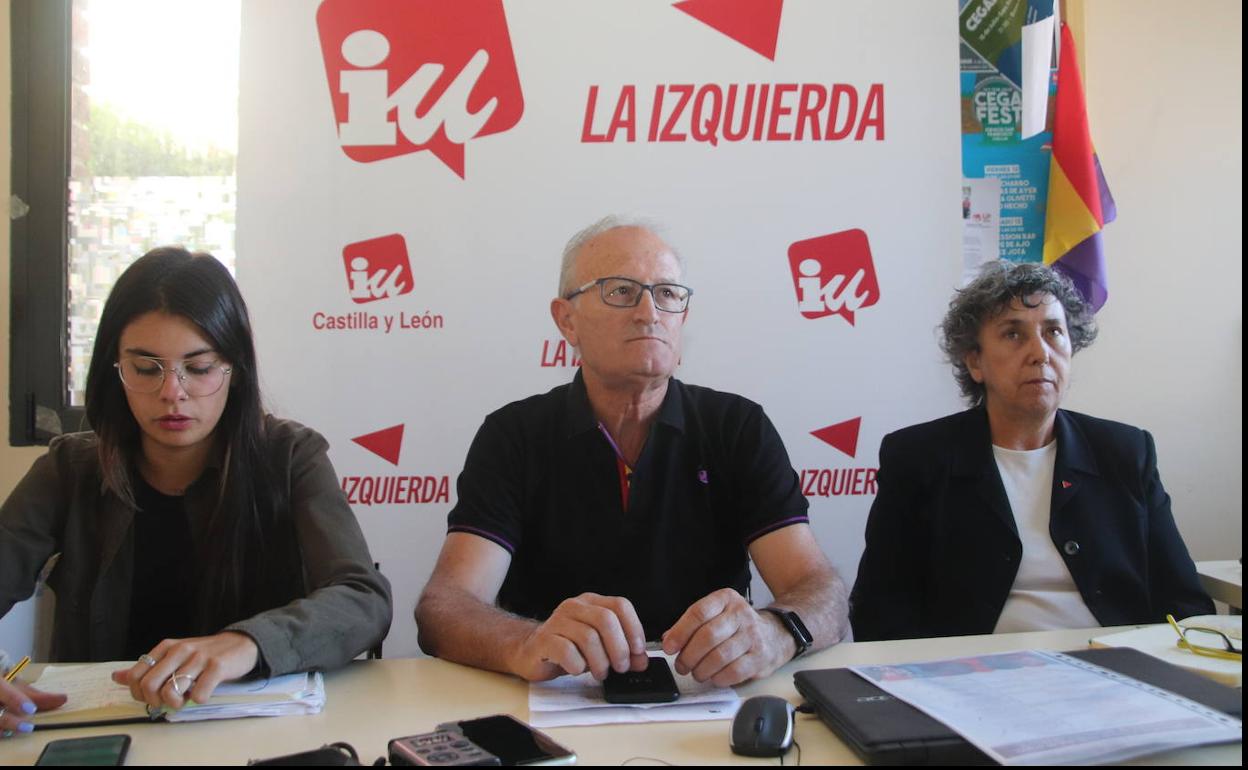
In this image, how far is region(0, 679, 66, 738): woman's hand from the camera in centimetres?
118

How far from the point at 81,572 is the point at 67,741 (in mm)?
651

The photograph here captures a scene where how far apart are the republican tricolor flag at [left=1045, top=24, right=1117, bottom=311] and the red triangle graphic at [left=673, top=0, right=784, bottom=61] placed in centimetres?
94

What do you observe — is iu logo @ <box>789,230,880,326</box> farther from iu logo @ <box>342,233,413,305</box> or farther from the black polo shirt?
iu logo @ <box>342,233,413,305</box>

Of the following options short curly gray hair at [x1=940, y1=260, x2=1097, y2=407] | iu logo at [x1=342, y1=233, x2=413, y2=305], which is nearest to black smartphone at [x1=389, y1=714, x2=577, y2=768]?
short curly gray hair at [x1=940, y1=260, x2=1097, y2=407]

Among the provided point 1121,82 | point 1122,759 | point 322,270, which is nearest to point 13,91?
point 322,270

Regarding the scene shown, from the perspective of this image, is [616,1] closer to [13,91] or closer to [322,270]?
[322,270]

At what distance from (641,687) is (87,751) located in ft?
2.13

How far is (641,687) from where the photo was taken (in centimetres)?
125

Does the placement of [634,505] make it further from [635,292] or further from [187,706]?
[187,706]

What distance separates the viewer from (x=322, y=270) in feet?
8.96

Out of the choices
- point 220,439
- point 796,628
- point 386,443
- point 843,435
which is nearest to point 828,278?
point 843,435

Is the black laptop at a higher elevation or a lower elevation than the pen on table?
higher

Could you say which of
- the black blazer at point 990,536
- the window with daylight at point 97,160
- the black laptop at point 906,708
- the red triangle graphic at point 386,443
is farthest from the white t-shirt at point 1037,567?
the window with daylight at point 97,160

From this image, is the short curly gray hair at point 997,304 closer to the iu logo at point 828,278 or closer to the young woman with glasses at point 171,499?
the iu logo at point 828,278
